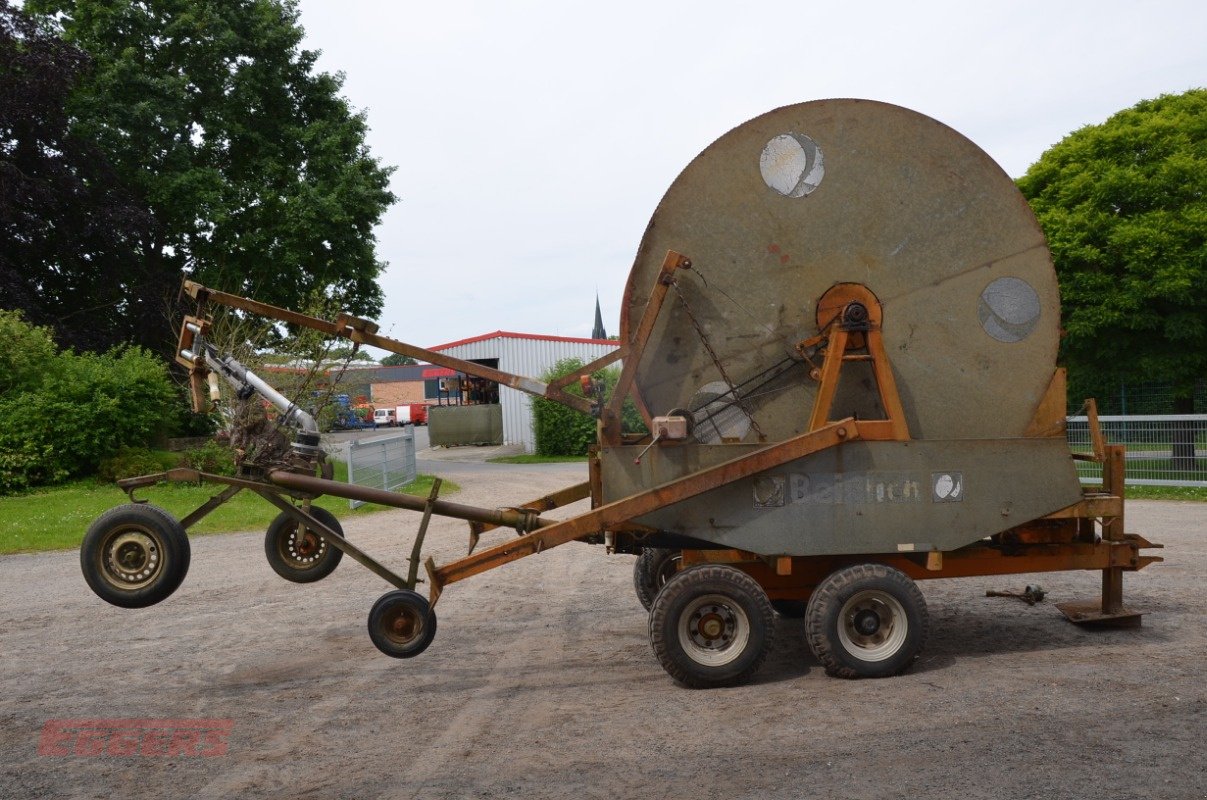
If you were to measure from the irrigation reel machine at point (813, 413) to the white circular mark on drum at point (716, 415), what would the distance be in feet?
0.05

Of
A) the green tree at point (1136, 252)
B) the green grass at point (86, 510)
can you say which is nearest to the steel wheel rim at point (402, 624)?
the green grass at point (86, 510)

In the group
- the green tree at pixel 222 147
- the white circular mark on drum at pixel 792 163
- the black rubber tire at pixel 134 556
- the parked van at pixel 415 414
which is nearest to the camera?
the black rubber tire at pixel 134 556

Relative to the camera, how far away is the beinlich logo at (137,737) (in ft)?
18.1

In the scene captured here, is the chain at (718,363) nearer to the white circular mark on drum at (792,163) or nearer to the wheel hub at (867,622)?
the white circular mark on drum at (792,163)

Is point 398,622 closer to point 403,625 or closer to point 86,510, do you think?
point 403,625

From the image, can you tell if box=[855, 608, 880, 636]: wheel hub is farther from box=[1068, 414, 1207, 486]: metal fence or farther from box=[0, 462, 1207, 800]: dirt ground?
box=[1068, 414, 1207, 486]: metal fence

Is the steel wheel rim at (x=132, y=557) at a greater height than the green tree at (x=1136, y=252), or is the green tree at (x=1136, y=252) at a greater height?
the green tree at (x=1136, y=252)

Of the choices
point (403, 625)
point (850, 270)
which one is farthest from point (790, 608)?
point (403, 625)

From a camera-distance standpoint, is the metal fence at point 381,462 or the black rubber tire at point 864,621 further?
the metal fence at point 381,462

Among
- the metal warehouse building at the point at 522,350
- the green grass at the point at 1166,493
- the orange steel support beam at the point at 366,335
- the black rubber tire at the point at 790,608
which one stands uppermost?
the metal warehouse building at the point at 522,350

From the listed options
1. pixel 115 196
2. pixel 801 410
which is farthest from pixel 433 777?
pixel 115 196

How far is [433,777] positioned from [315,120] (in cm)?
2900

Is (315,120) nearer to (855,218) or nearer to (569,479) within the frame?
(569,479)

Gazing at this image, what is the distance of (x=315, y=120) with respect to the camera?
100ft
